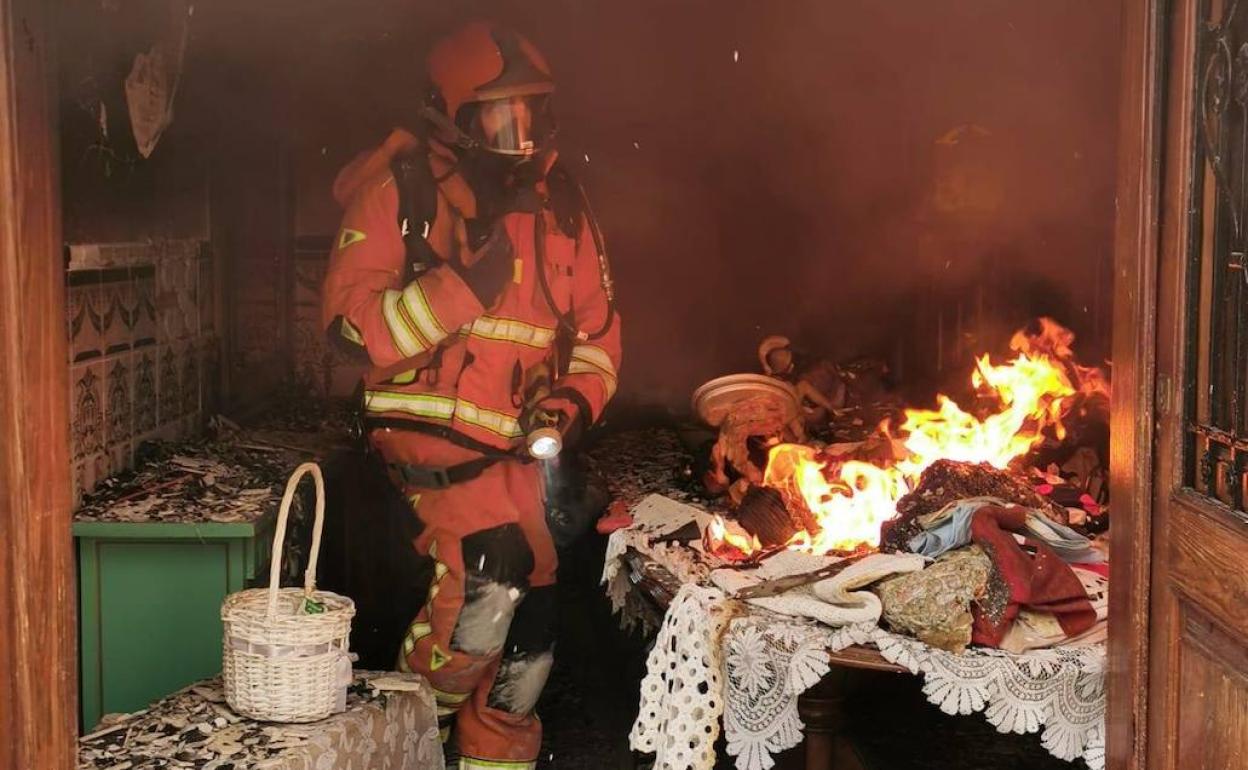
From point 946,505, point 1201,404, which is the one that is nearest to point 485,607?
point 946,505

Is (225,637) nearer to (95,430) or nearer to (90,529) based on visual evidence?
(90,529)

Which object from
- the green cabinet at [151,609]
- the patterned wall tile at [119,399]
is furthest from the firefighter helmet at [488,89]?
the green cabinet at [151,609]

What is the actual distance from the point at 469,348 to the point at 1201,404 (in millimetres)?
3403

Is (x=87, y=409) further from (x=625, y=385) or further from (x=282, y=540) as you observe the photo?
(x=625, y=385)

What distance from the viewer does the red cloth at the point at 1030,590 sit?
4.66 meters

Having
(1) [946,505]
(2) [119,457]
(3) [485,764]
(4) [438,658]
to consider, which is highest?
(2) [119,457]

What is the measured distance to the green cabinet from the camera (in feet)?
18.0

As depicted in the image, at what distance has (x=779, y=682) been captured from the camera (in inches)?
184

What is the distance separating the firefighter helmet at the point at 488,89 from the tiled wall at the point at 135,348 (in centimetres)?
147

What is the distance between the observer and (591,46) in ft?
28.9

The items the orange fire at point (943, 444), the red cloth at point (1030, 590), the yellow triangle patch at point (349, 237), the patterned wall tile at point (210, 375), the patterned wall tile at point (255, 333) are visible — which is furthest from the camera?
the patterned wall tile at point (255, 333)

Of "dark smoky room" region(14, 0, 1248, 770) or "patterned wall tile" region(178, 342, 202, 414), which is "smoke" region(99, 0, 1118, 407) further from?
"patterned wall tile" region(178, 342, 202, 414)

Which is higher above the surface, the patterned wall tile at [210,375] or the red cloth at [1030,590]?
the patterned wall tile at [210,375]

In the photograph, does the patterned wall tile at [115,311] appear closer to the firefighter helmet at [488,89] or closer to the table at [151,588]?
the table at [151,588]
